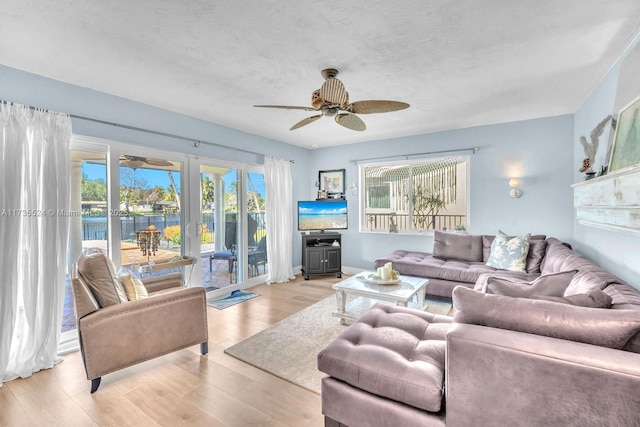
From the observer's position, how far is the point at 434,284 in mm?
3684

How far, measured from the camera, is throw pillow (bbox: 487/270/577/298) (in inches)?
60.4

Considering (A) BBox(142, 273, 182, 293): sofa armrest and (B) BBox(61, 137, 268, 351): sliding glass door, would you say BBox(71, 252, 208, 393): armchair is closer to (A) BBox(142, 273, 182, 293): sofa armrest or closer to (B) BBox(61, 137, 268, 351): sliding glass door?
(A) BBox(142, 273, 182, 293): sofa armrest

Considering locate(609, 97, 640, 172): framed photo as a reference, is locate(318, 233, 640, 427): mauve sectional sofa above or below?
below

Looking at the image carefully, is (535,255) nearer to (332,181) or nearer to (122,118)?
(332,181)

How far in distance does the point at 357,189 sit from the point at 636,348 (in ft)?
14.5

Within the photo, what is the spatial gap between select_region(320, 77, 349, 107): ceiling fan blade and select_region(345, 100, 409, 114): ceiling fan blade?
13 cm

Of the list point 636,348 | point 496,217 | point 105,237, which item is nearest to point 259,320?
point 105,237

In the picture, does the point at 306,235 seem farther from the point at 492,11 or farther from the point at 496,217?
the point at 492,11

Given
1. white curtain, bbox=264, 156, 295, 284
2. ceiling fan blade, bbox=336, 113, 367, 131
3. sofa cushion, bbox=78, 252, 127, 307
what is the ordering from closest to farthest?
1. sofa cushion, bbox=78, 252, 127, 307
2. ceiling fan blade, bbox=336, 113, 367, 131
3. white curtain, bbox=264, 156, 295, 284

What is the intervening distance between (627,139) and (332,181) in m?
4.09

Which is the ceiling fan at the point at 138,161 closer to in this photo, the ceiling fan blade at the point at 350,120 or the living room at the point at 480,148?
the living room at the point at 480,148

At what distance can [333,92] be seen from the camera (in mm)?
2305

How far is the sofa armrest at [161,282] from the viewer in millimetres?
2784

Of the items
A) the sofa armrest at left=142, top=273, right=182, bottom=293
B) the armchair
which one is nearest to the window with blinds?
the sofa armrest at left=142, top=273, right=182, bottom=293
